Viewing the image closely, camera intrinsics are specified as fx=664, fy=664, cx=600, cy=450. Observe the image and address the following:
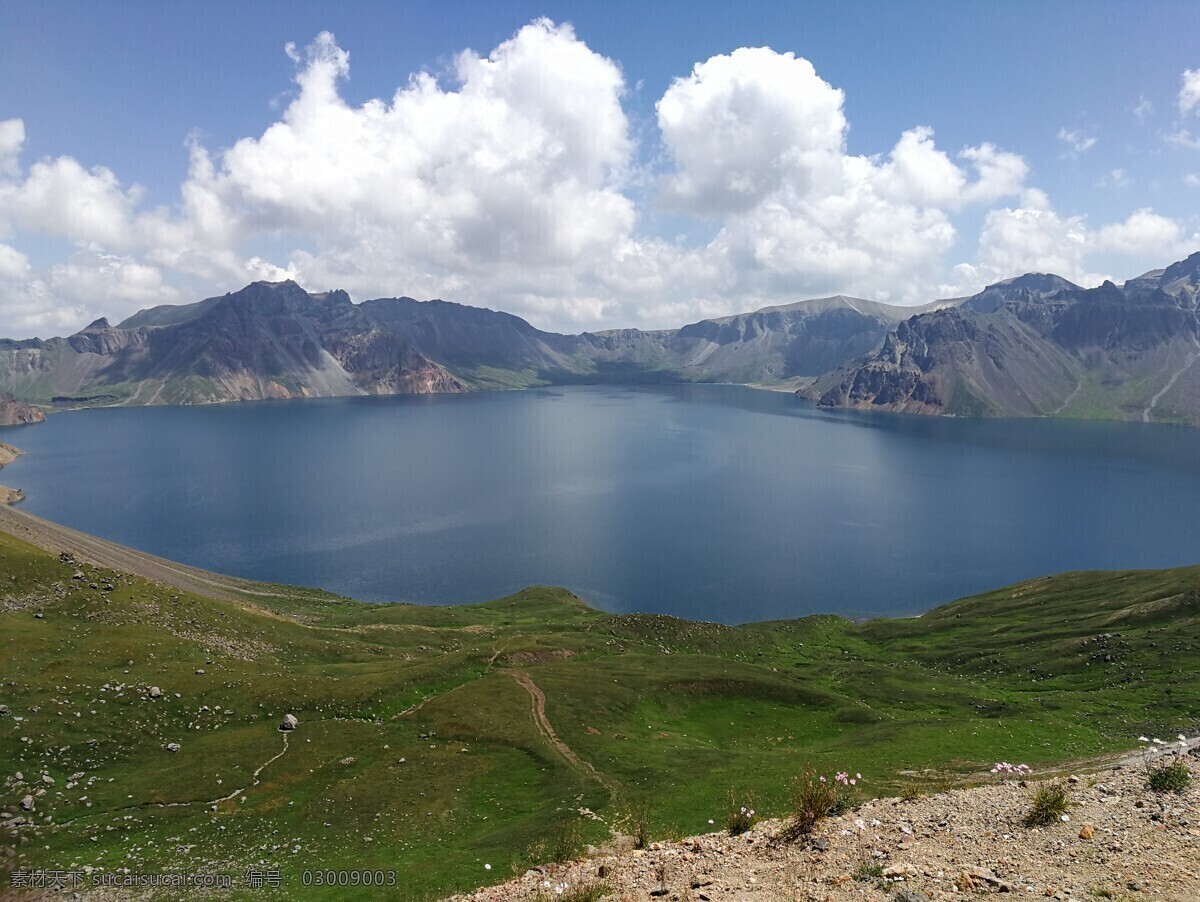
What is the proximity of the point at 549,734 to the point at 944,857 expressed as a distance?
4045 cm

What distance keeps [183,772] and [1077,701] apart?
83.3 m

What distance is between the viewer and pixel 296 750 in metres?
47.9

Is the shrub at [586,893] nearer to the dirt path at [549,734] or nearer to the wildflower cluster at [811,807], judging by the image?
the wildflower cluster at [811,807]

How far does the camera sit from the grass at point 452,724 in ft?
124

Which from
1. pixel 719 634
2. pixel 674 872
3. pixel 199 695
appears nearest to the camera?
pixel 674 872

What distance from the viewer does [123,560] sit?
12075 cm

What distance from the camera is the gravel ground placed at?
17359 mm

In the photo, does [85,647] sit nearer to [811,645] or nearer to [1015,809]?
[1015,809]

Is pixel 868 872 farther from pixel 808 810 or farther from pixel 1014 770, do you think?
pixel 1014 770

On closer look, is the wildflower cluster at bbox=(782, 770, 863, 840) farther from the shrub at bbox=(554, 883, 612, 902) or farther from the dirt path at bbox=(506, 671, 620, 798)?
the dirt path at bbox=(506, 671, 620, 798)

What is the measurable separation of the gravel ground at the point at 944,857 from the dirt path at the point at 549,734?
74.9 feet

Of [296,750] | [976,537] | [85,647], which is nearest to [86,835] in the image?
[296,750]

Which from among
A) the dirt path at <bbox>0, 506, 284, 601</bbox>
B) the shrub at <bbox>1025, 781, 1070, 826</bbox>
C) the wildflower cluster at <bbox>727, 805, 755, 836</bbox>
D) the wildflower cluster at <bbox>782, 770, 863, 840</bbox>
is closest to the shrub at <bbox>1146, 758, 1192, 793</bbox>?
the shrub at <bbox>1025, 781, 1070, 826</bbox>

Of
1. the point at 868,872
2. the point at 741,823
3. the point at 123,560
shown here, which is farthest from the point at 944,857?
the point at 123,560
